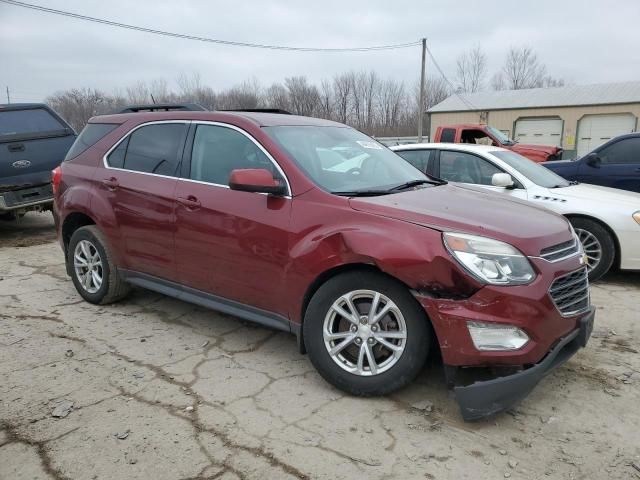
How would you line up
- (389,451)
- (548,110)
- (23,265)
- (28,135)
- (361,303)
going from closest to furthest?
(389,451) < (361,303) < (23,265) < (28,135) < (548,110)

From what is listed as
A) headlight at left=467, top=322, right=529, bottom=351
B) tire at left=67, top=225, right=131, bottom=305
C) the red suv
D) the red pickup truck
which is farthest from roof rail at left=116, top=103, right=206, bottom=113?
the red pickup truck

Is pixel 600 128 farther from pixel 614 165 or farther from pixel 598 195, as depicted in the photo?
pixel 598 195

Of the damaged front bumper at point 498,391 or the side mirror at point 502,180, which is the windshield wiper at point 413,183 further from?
the side mirror at point 502,180

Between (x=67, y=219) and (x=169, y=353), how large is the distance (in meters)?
1.99

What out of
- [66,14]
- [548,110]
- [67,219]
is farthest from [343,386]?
[548,110]

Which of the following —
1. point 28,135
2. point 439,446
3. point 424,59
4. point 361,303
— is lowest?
point 439,446

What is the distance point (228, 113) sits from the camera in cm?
391

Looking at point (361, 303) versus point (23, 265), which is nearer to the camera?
point (361, 303)

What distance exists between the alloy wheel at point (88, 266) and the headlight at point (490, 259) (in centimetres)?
332

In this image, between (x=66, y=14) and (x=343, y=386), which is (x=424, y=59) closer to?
(x=66, y=14)

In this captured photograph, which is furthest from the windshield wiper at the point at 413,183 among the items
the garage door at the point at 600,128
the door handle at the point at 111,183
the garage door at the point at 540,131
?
the garage door at the point at 540,131

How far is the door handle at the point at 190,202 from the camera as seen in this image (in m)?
3.74

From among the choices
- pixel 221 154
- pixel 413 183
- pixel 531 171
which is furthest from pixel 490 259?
pixel 531 171

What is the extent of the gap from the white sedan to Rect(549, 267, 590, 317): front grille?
272 centimetres
